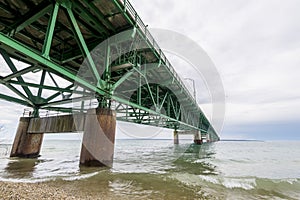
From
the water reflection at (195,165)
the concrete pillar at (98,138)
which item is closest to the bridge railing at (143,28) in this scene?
the concrete pillar at (98,138)

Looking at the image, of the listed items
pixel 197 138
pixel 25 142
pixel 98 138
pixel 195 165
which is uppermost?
pixel 197 138

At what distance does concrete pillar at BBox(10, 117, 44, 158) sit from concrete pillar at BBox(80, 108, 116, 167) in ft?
23.0

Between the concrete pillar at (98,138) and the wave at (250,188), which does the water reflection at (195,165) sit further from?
the concrete pillar at (98,138)

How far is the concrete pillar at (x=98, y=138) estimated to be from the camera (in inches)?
302

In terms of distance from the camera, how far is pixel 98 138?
25.4ft

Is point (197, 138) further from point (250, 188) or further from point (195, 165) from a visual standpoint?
point (250, 188)

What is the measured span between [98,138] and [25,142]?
8243 millimetres

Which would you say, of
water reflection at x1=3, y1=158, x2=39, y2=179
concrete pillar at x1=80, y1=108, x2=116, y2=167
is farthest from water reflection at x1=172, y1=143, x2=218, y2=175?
water reflection at x1=3, y1=158, x2=39, y2=179

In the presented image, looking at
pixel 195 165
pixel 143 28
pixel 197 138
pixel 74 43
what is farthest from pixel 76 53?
pixel 197 138

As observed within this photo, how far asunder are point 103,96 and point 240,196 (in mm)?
7378

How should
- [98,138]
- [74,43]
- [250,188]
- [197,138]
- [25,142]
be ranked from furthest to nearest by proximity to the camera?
[197,138]
[25,142]
[74,43]
[98,138]
[250,188]

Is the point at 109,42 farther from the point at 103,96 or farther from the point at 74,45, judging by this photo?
the point at 103,96

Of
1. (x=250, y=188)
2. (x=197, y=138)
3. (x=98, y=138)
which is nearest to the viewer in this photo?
(x=250, y=188)

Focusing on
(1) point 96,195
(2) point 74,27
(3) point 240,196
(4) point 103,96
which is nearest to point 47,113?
(4) point 103,96
